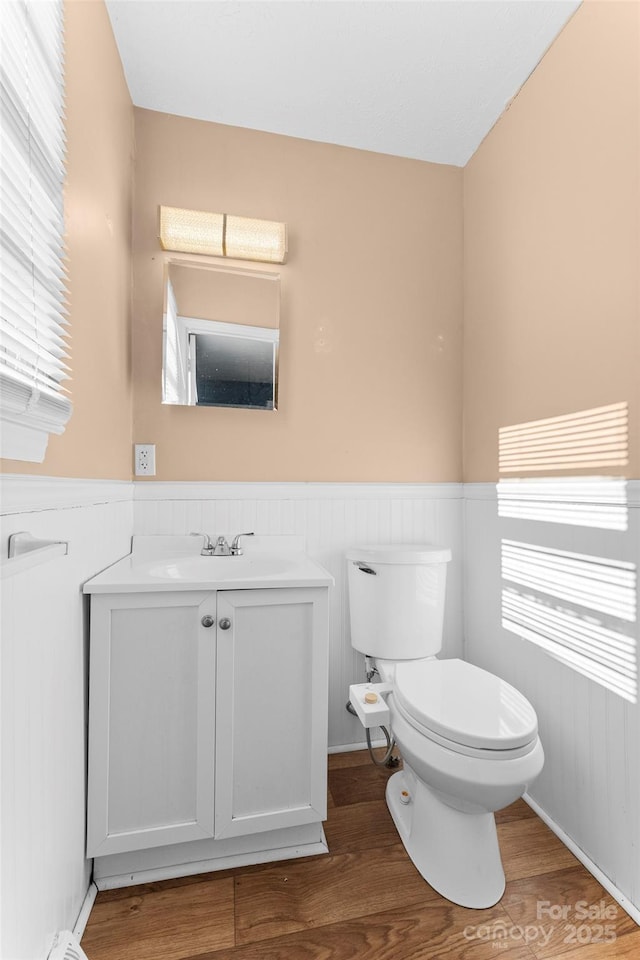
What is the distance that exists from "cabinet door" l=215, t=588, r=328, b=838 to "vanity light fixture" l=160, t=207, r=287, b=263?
49.9 inches

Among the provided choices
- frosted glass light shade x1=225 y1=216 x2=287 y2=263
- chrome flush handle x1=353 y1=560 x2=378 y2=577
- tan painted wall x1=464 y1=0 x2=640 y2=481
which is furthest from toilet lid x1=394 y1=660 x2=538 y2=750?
frosted glass light shade x1=225 y1=216 x2=287 y2=263

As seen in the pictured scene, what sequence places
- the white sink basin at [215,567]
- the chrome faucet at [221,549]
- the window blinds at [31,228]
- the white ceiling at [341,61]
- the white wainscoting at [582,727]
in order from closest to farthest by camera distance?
the window blinds at [31,228]
the white wainscoting at [582,727]
the white ceiling at [341,61]
the white sink basin at [215,567]
the chrome faucet at [221,549]

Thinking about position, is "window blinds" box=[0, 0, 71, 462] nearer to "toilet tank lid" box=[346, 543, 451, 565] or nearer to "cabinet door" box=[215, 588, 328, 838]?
"cabinet door" box=[215, 588, 328, 838]

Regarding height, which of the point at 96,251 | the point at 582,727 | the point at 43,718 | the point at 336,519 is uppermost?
the point at 96,251

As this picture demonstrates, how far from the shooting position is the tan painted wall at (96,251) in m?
1.09

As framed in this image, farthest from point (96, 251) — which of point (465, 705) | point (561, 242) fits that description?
point (465, 705)

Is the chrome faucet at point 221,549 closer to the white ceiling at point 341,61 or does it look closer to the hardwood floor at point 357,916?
the hardwood floor at point 357,916

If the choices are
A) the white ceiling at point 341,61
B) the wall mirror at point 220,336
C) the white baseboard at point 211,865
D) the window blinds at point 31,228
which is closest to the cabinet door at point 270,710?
the white baseboard at point 211,865

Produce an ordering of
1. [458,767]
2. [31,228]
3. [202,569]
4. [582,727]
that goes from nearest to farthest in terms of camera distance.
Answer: [31,228] < [458,767] < [582,727] < [202,569]

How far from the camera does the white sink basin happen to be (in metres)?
1.51

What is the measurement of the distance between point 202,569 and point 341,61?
1.77m

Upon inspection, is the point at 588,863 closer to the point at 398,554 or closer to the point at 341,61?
the point at 398,554

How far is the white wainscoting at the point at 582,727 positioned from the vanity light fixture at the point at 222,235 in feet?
4.11

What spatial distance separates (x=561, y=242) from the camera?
1.43 metres
